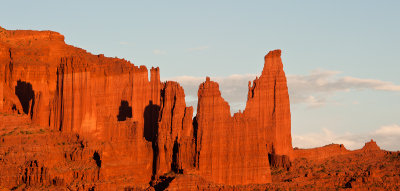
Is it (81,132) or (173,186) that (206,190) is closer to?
(173,186)

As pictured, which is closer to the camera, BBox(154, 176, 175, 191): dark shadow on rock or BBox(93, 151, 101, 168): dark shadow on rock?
BBox(93, 151, 101, 168): dark shadow on rock

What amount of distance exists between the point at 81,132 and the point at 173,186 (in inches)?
678

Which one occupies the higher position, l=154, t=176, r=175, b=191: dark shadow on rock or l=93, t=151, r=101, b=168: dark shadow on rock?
l=93, t=151, r=101, b=168: dark shadow on rock

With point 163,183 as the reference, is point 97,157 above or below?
above

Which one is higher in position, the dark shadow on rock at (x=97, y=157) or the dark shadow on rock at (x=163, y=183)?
the dark shadow on rock at (x=97, y=157)

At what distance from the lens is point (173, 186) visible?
19000 centimetres

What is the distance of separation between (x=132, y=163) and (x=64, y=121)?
11.9 m

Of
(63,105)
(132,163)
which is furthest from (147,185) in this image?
(63,105)

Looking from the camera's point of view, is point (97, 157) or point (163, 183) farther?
point (163, 183)

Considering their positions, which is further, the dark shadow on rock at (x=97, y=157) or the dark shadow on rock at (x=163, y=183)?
the dark shadow on rock at (x=163, y=183)

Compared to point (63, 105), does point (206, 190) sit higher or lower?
lower

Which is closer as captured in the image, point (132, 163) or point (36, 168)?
point (36, 168)

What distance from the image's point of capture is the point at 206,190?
190625 millimetres

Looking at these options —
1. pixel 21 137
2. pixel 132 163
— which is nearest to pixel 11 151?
pixel 21 137
